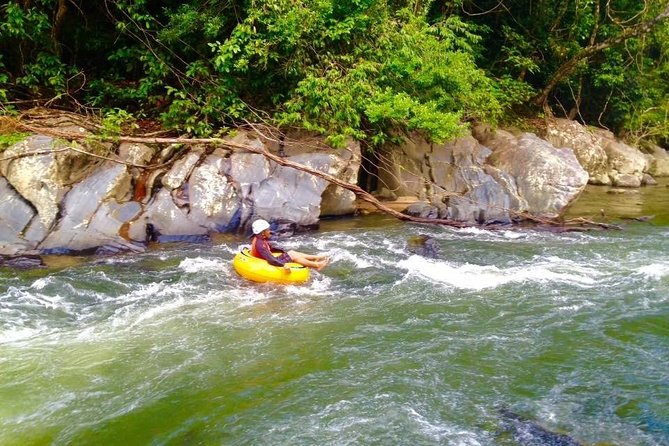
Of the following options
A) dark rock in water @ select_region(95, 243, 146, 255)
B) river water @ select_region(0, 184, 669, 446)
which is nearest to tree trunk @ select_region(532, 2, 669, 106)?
river water @ select_region(0, 184, 669, 446)

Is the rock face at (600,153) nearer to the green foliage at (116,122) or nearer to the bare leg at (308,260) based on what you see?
the bare leg at (308,260)

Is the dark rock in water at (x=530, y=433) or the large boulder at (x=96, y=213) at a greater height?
the large boulder at (x=96, y=213)

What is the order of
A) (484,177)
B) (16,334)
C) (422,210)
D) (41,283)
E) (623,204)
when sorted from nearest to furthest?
(16,334), (41,283), (422,210), (484,177), (623,204)

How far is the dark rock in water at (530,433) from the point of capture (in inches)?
165

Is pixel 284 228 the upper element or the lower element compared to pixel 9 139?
lower

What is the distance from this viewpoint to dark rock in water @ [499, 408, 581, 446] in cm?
419

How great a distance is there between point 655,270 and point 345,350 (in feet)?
16.3

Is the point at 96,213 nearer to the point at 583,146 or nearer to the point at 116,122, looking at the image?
the point at 116,122

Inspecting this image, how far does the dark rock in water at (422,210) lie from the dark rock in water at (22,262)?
6589 mm

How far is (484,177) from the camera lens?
12055 millimetres

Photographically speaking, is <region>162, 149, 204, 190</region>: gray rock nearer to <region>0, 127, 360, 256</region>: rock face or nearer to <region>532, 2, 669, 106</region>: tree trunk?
<region>0, 127, 360, 256</region>: rock face

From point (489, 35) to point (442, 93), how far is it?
5.31 metres

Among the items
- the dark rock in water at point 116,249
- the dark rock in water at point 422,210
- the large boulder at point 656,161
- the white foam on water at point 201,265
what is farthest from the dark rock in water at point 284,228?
the large boulder at point 656,161

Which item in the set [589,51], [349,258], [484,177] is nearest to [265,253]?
[349,258]
